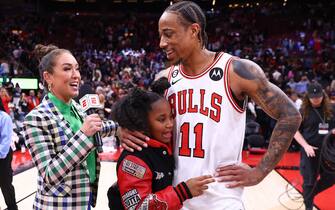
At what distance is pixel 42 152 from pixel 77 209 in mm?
364

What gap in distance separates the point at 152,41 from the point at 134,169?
68.3 feet

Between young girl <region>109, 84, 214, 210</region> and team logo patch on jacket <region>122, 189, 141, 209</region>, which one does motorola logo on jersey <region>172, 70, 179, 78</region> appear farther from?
team logo patch on jacket <region>122, 189, 141, 209</region>

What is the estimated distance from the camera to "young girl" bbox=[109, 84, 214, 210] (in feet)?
5.67

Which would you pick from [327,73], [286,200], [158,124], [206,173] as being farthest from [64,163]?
[327,73]

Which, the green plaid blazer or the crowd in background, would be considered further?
the crowd in background

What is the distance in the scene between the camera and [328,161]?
4.62 metres

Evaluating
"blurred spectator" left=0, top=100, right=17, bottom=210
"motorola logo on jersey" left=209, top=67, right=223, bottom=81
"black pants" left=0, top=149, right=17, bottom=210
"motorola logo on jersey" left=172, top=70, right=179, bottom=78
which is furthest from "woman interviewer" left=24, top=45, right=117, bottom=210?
"black pants" left=0, top=149, right=17, bottom=210

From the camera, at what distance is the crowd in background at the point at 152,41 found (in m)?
15.5

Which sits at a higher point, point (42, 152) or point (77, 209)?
point (42, 152)

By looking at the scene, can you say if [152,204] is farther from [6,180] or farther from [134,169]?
[6,180]

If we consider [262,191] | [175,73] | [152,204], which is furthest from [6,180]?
[262,191]

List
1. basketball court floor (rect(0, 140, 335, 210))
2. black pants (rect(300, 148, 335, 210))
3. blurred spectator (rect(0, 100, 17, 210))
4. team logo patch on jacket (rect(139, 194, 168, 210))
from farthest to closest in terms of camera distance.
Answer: basketball court floor (rect(0, 140, 335, 210)) < black pants (rect(300, 148, 335, 210)) < blurred spectator (rect(0, 100, 17, 210)) < team logo patch on jacket (rect(139, 194, 168, 210))

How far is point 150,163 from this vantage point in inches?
70.3

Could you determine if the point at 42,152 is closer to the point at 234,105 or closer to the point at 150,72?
the point at 234,105
